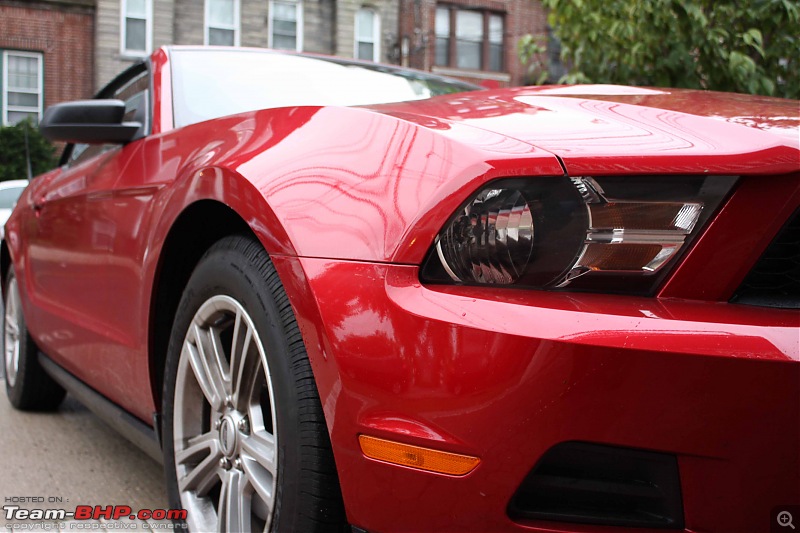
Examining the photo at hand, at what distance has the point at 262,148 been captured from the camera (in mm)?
1872

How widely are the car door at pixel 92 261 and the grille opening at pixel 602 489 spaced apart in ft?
4.49

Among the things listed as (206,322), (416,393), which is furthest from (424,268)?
(206,322)

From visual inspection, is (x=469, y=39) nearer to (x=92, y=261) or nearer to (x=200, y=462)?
(x=92, y=261)

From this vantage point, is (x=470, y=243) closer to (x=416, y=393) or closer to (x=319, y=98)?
(x=416, y=393)

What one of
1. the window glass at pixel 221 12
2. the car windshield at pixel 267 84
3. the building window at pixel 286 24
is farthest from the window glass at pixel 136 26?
the car windshield at pixel 267 84

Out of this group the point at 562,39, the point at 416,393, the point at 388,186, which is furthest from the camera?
the point at 562,39

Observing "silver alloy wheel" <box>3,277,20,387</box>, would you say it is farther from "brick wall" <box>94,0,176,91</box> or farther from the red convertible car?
"brick wall" <box>94,0,176,91</box>

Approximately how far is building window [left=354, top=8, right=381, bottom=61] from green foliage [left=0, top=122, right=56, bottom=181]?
9574 millimetres

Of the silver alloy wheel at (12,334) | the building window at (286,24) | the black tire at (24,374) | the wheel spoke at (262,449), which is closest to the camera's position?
the wheel spoke at (262,449)

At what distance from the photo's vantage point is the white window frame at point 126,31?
23312 mm

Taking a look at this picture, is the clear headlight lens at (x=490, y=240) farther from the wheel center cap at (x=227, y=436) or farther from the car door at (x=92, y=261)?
the car door at (x=92, y=261)

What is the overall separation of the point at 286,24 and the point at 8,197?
48.8ft

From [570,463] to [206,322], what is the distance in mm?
990

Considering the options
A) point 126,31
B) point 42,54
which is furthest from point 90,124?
point 42,54
